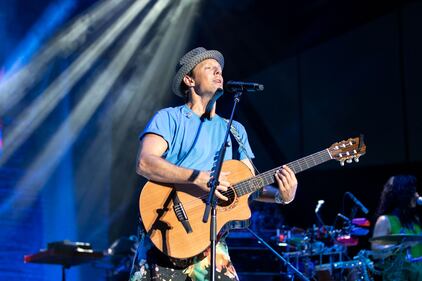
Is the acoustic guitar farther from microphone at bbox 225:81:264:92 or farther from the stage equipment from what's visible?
the stage equipment

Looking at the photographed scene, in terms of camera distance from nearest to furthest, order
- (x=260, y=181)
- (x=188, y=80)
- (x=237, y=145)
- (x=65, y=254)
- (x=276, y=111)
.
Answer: (x=260, y=181) → (x=237, y=145) → (x=188, y=80) → (x=65, y=254) → (x=276, y=111)

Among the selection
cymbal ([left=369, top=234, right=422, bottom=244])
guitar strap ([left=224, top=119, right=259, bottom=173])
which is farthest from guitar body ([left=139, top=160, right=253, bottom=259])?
cymbal ([left=369, top=234, right=422, bottom=244])

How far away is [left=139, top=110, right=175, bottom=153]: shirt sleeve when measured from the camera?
3770mm

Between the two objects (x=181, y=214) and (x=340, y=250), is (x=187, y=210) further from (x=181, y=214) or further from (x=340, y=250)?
(x=340, y=250)

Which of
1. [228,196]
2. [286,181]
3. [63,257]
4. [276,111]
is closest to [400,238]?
[286,181]

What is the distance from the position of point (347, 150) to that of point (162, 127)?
4.17ft

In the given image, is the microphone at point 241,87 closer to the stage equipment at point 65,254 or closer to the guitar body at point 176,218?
the guitar body at point 176,218

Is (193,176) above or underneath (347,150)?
underneath

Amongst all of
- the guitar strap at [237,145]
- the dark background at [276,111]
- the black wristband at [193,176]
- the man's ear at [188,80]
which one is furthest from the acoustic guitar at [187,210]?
the dark background at [276,111]

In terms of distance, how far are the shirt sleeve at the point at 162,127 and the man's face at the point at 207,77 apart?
1.21 ft

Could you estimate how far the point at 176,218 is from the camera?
142 inches

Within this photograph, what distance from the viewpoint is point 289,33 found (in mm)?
9930

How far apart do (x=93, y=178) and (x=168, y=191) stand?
20.2ft

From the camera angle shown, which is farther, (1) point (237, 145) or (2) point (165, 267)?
(1) point (237, 145)
